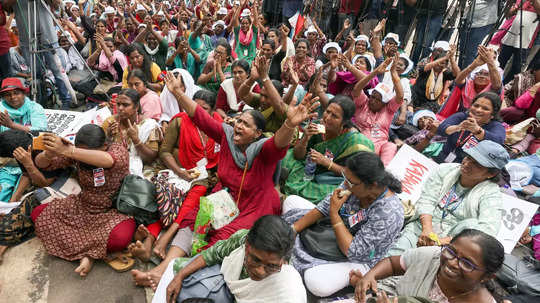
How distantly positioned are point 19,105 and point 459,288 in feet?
14.2

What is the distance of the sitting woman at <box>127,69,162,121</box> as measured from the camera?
3.92 m

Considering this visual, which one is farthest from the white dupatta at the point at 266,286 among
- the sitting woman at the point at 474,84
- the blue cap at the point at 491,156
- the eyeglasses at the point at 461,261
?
the sitting woman at the point at 474,84

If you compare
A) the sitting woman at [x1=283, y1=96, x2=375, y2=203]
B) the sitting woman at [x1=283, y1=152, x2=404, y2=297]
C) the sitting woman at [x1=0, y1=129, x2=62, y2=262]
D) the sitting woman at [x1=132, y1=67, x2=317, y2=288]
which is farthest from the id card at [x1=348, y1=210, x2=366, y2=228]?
the sitting woman at [x1=0, y1=129, x2=62, y2=262]

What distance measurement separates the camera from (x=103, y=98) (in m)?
5.42

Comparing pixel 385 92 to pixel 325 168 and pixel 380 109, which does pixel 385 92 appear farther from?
pixel 325 168

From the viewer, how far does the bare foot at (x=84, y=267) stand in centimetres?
233

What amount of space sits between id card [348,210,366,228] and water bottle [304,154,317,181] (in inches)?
41.2

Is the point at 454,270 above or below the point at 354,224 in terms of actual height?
above

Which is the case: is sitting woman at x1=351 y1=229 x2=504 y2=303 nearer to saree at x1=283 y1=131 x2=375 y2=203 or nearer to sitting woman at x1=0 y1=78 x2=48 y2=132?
saree at x1=283 y1=131 x2=375 y2=203

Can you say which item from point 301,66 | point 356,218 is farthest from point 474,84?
point 356,218

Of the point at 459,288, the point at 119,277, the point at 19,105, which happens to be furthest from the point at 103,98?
the point at 459,288

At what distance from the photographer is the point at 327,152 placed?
3.17 metres

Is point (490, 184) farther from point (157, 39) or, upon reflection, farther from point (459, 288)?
point (157, 39)

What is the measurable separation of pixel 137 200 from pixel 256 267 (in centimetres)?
152
